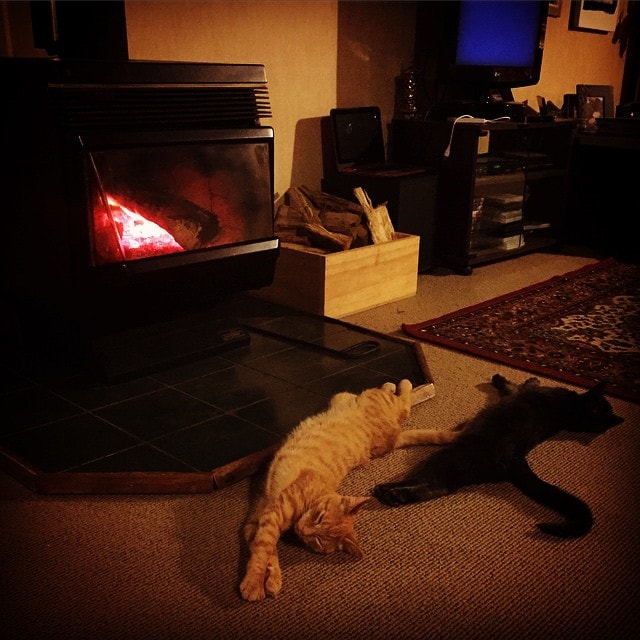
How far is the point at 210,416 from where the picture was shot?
1.73 metres

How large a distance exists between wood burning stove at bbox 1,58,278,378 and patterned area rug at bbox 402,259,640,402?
78 cm

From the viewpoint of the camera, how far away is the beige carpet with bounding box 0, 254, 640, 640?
3.60ft

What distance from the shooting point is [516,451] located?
1508 millimetres

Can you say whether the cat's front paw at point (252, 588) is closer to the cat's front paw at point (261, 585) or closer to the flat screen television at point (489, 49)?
the cat's front paw at point (261, 585)

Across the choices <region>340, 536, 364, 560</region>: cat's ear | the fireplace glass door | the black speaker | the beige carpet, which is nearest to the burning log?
the fireplace glass door

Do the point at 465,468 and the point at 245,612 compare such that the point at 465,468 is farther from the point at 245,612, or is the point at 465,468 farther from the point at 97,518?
the point at 97,518

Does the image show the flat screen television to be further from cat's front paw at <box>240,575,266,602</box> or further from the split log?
cat's front paw at <box>240,575,266,602</box>

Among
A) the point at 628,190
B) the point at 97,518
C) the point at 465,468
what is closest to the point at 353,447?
the point at 465,468

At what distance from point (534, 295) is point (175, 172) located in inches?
66.3

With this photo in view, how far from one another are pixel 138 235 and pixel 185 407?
489 mm

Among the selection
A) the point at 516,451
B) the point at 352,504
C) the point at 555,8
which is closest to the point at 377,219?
the point at 516,451

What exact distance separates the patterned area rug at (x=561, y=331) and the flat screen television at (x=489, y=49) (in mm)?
1019

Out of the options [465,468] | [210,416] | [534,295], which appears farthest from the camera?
[534,295]

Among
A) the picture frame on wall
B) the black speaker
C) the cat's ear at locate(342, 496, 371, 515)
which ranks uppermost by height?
the picture frame on wall
